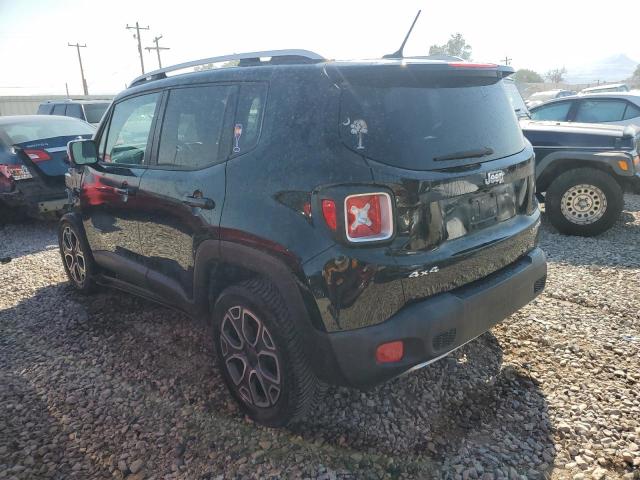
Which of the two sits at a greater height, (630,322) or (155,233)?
(155,233)

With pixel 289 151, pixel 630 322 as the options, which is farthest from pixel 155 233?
pixel 630 322

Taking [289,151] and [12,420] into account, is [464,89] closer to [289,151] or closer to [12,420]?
[289,151]

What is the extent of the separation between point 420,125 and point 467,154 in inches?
12.0

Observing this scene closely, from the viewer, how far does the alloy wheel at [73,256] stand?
4344 mm

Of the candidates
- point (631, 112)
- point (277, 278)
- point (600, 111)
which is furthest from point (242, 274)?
point (631, 112)

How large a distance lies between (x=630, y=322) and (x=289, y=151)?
9.82 feet

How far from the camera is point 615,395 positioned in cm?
272

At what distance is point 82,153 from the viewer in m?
3.73

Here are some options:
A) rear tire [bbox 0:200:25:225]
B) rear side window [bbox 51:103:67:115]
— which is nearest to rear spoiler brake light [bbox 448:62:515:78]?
rear tire [bbox 0:200:25:225]

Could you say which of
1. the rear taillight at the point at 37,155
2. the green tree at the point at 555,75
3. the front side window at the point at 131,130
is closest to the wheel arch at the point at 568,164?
the front side window at the point at 131,130

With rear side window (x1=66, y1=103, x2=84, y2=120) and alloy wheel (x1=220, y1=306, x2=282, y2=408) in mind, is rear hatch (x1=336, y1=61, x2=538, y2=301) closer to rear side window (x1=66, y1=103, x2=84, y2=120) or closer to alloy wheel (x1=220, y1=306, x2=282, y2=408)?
alloy wheel (x1=220, y1=306, x2=282, y2=408)

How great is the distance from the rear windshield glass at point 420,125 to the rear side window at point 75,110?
13305 millimetres

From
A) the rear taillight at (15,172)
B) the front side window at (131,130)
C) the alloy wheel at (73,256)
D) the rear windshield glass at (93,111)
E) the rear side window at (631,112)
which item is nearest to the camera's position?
the front side window at (131,130)

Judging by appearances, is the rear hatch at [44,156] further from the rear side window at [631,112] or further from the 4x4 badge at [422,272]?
the rear side window at [631,112]
